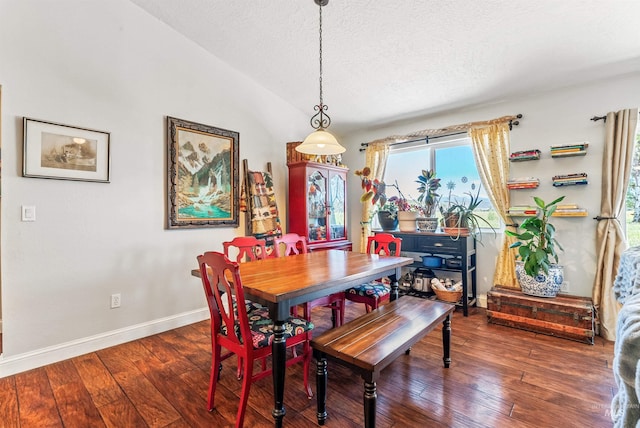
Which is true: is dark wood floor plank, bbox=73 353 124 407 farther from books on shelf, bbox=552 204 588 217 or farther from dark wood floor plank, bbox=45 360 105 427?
books on shelf, bbox=552 204 588 217

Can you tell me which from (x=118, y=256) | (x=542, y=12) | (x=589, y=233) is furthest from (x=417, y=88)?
(x=118, y=256)

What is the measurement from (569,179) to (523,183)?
1.23 feet

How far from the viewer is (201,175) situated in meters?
3.11

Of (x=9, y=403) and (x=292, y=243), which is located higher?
(x=292, y=243)

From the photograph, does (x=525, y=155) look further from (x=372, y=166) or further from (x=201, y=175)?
(x=201, y=175)

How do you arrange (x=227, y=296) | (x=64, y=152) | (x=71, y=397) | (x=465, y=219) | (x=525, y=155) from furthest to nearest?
1. (x=465, y=219)
2. (x=525, y=155)
3. (x=64, y=152)
4. (x=71, y=397)
5. (x=227, y=296)

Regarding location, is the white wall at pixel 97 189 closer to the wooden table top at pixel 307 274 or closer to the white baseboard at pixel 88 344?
the white baseboard at pixel 88 344

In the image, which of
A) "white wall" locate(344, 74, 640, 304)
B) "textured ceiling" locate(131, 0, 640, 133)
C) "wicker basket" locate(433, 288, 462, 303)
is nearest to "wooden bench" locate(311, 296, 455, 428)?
"wicker basket" locate(433, 288, 462, 303)

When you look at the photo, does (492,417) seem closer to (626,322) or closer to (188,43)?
(626,322)

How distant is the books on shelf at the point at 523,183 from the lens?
9.98 feet

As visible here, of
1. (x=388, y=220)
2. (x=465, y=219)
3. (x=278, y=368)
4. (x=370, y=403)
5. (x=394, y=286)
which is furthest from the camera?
(x=388, y=220)

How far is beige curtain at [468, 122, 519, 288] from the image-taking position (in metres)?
3.23

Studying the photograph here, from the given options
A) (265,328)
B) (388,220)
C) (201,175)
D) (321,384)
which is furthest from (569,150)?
(201,175)


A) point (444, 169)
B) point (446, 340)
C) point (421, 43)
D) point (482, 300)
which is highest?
point (421, 43)
